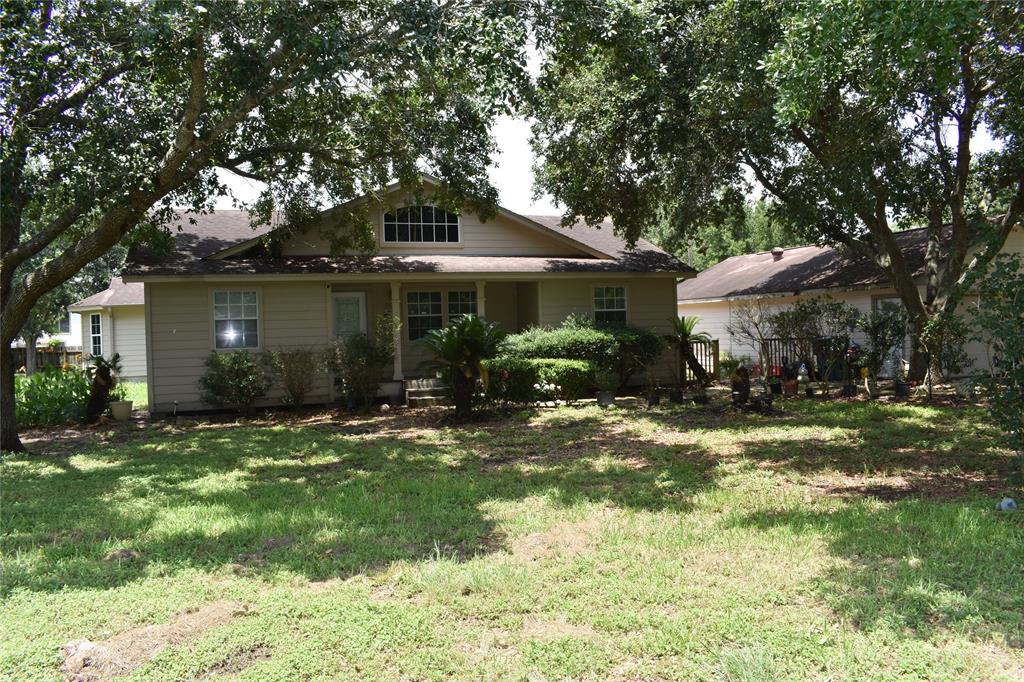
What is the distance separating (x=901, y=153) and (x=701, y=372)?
6.53 meters

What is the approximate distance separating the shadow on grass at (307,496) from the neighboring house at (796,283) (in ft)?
28.5

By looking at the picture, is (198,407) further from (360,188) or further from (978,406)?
(978,406)

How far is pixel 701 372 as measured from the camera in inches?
678

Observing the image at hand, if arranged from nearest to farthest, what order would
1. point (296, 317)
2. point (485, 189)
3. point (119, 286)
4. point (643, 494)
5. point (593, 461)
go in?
point (643, 494) → point (593, 461) → point (485, 189) → point (296, 317) → point (119, 286)

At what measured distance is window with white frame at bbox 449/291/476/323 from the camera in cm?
1838

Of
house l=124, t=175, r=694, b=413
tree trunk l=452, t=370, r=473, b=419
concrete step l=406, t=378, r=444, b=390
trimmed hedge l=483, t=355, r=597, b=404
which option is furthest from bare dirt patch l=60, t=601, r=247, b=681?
concrete step l=406, t=378, r=444, b=390

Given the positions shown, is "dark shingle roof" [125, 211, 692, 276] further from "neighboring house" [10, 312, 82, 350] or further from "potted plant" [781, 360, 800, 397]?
"neighboring house" [10, 312, 82, 350]

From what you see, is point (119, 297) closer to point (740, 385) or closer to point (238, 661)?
point (740, 385)

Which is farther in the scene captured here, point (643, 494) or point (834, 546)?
point (643, 494)

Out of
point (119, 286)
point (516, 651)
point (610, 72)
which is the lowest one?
point (516, 651)

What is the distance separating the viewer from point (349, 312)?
56.6 ft

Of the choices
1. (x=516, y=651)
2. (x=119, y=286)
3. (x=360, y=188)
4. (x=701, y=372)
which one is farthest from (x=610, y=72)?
(x=119, y=286)

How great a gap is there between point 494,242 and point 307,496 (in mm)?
11315

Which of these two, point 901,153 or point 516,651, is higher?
point 901,153
